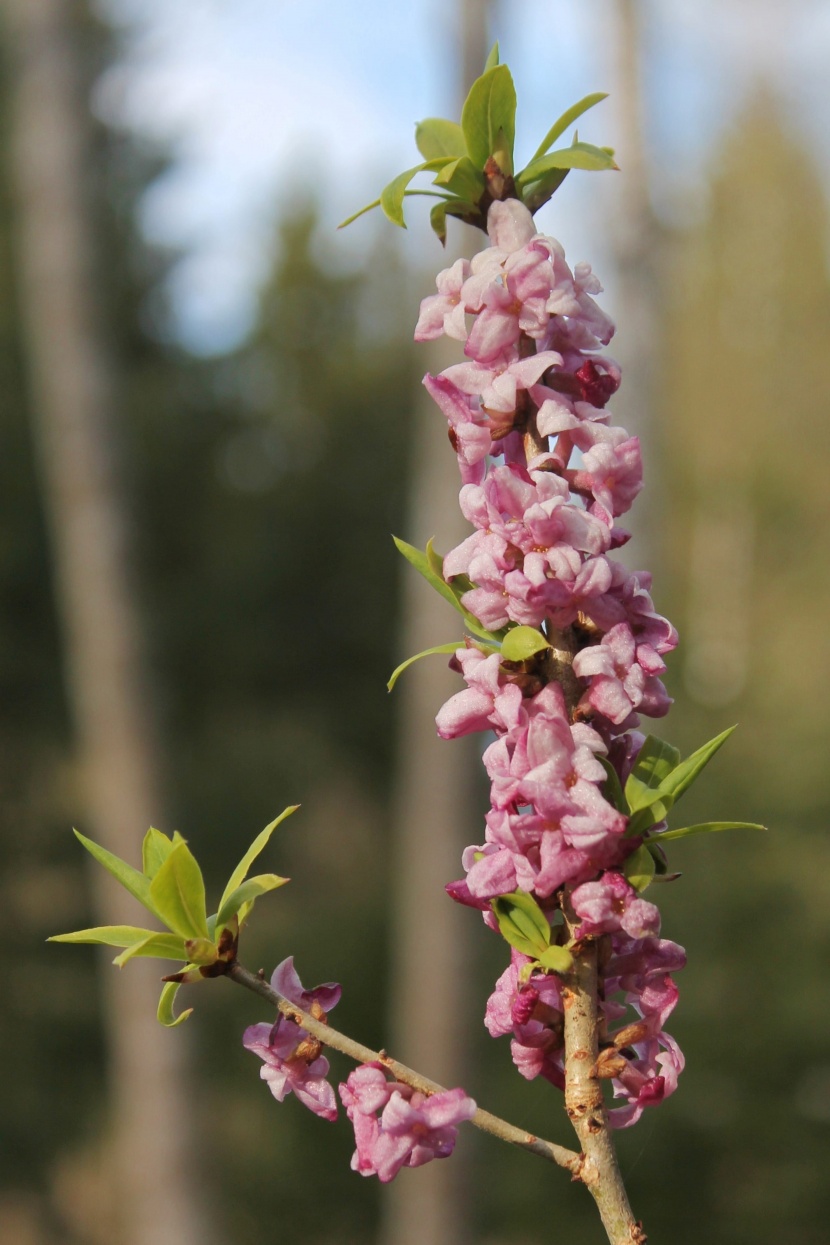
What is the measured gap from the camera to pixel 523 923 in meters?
0.62

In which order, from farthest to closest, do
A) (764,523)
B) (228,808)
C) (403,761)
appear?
(764,523) → (228,808) → (403,761)

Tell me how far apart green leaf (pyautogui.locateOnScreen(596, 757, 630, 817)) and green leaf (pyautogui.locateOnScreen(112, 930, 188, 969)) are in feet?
0.80

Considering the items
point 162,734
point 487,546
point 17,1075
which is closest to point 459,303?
point 487,546

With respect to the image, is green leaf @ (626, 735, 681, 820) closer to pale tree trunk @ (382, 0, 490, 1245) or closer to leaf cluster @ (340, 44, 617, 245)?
leaf cluster @ (340, 44, 617, 245)

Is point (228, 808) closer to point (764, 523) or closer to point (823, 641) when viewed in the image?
point (823, 641)

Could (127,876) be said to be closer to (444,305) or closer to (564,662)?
(564,662)

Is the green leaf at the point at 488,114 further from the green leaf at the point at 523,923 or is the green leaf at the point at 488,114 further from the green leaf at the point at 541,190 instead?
the green leaf at the point at 523,923

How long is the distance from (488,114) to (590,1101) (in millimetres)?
534

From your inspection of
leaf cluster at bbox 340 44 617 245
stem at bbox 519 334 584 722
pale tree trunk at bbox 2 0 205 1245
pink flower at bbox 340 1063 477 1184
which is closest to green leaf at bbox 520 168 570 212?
leaf cluster at bbox 340 44 617 245

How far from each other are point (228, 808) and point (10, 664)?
204 cm

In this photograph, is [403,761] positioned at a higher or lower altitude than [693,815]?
higher

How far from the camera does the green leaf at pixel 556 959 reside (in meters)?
0.62

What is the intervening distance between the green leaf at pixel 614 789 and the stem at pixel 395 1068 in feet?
0.54

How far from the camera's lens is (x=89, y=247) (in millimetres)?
5012
